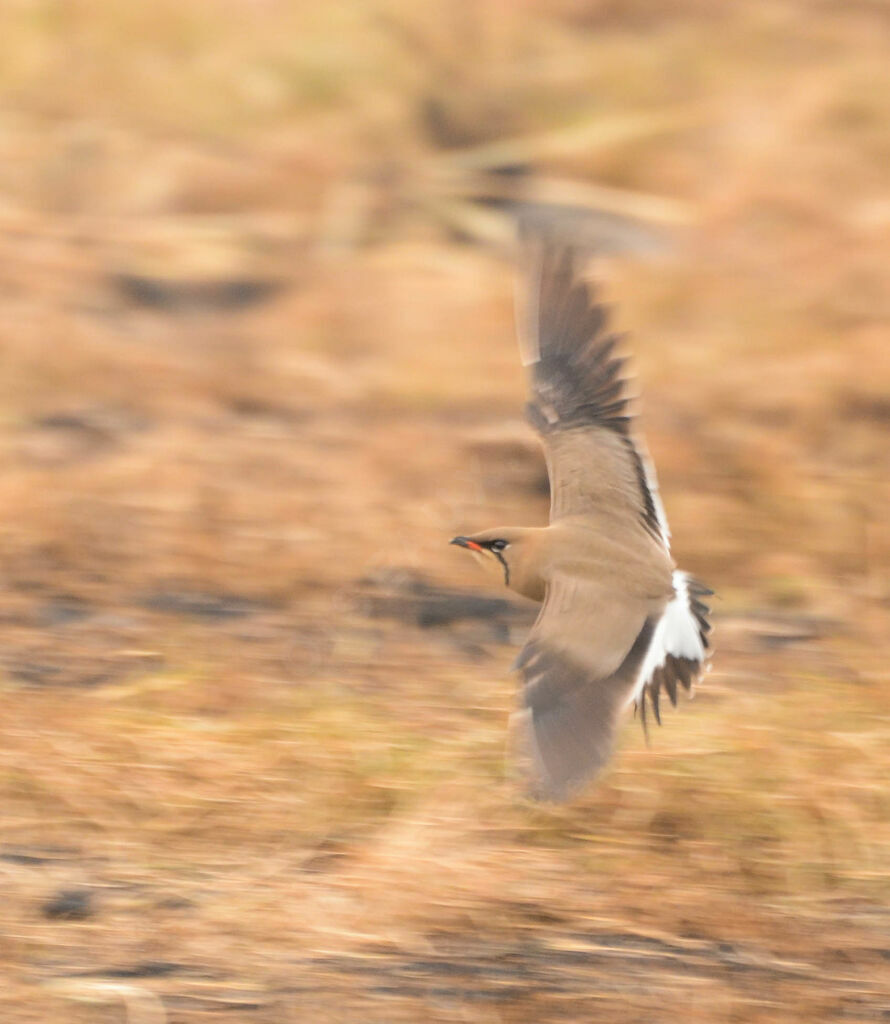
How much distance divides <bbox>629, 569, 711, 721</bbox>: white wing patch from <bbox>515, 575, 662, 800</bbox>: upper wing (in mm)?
26

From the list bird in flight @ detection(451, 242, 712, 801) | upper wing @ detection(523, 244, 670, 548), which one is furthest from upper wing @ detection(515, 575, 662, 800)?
upper wing @ detection(523, 244, 670, 548)

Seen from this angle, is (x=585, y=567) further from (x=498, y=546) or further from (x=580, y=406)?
(x=580, y=406)

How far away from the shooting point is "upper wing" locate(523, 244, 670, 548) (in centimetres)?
417

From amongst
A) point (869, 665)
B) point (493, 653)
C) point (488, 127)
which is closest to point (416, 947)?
point (493, 653)

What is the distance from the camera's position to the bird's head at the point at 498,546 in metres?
4.09

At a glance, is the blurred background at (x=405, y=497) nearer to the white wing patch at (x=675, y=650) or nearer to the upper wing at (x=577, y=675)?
the white wing patch at (x=675, y=650)

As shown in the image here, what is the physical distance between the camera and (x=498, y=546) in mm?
4129

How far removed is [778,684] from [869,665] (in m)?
0.30

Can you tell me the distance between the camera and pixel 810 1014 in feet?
10.6

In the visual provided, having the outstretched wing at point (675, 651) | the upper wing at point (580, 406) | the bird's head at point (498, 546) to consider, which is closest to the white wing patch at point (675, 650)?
the outstretched wing at point (675, 651)

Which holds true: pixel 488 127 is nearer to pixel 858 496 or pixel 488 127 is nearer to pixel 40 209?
pixel 40 209

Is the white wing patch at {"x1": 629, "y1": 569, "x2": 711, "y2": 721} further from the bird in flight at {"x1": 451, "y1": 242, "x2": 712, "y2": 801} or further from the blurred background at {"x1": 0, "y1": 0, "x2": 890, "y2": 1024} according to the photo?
the blurred background at {"x1": 0, "y1": 0, "x2": 890, "y2": 1024}

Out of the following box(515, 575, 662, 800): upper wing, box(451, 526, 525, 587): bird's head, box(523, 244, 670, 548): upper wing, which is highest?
box(523, 244, 670, 548): upper wing

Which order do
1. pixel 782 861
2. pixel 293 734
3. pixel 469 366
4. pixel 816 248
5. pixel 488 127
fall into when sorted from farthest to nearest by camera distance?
pixel 488 127, pixel 816 248, pixel 469 366, pixel 293 734, pixel 782 861
